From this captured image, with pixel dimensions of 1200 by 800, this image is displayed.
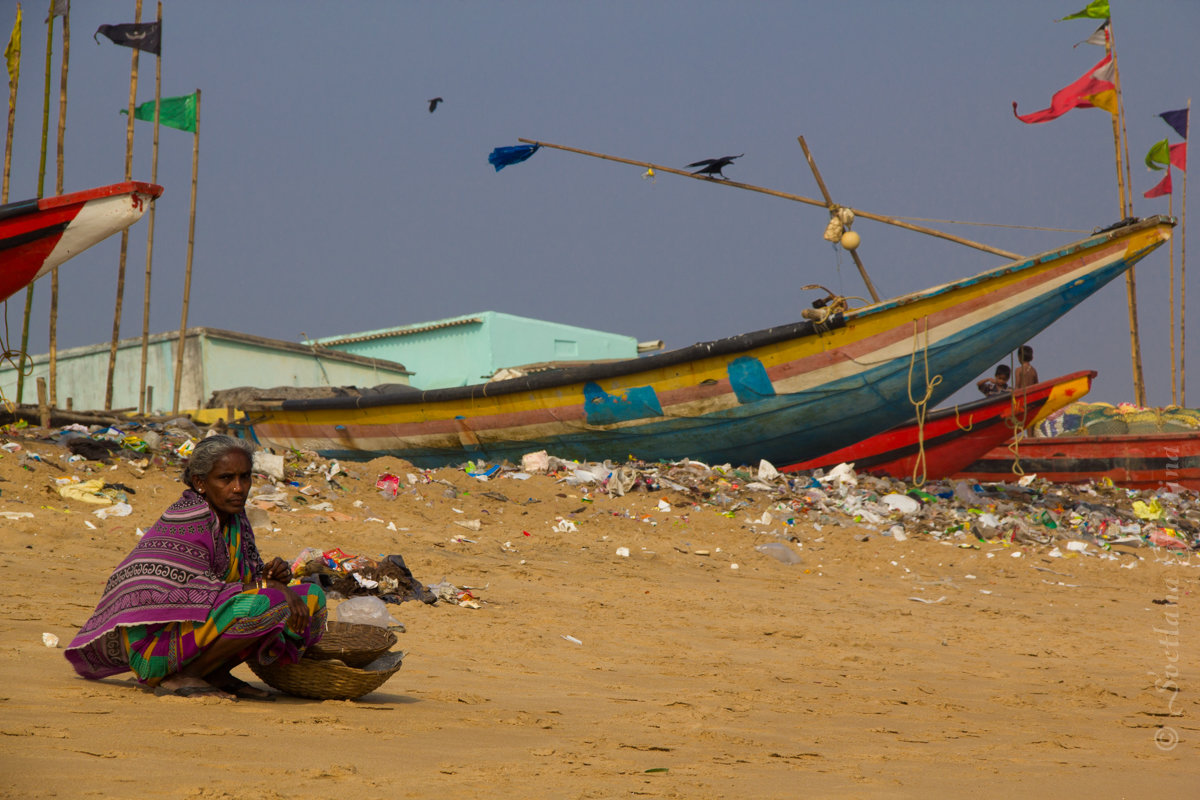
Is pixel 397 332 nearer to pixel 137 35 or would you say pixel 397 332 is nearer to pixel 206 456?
pixel 137 35

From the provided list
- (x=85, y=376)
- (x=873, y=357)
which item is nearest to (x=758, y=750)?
(x=873, y=357)

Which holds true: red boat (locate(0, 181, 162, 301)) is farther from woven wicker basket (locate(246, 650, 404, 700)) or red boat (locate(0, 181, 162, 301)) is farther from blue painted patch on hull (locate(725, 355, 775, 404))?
blue painted patch on hull (locate(725, 355, 775, 404))

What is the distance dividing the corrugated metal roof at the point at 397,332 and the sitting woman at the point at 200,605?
2134 centimetres

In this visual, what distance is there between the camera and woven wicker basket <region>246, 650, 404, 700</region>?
3.06m

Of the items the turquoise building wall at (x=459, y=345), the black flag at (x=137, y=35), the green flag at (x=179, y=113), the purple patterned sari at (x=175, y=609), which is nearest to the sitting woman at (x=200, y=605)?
the purple patterned sari at (x=175, y=609)

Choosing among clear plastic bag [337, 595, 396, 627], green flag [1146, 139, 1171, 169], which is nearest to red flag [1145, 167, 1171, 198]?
green flag [1146, 139, 1171, 169]

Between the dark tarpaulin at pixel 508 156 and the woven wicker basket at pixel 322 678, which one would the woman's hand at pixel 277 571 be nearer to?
the woven wicker basket at pixel 322 678

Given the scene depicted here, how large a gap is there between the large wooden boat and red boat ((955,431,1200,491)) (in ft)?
10.5

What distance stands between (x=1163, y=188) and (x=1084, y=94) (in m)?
3.76

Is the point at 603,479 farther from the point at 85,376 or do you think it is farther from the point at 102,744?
the point at 85,376

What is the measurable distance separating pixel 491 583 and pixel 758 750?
3.40 m

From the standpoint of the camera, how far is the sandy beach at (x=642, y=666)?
7.64ft

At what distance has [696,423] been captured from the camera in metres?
10.9

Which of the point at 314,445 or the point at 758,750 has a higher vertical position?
the point at 314,445
